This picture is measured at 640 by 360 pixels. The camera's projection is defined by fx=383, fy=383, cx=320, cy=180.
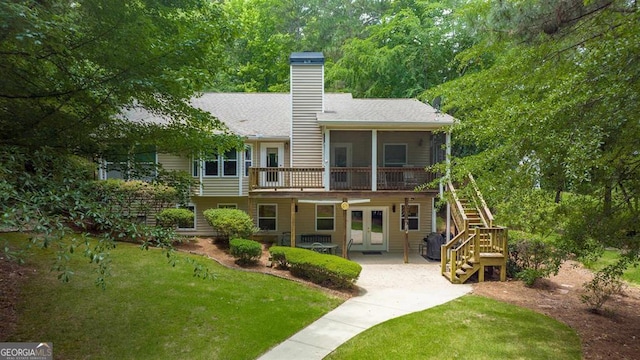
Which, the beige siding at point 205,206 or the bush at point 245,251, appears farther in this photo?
the beige siding at point 205,206

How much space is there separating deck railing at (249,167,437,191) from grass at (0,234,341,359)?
5.04 meters

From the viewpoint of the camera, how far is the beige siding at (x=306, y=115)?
1661cm

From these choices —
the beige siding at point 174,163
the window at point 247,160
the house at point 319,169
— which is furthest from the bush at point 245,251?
the beige siding at point 174,163

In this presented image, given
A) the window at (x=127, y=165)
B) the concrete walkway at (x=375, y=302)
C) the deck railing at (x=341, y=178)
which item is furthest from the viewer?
the deck railing at (x=341, y=178)

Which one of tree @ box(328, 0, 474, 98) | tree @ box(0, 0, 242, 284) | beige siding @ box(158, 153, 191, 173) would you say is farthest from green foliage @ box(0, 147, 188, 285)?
tree @ box(328, 0, 474, 98)

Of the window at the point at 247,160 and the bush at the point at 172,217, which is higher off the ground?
the window at the point at 247,160

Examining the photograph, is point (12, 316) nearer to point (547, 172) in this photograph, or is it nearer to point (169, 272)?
point (169, 272)

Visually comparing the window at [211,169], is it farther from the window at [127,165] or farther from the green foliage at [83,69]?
the green foliage at [83,69]

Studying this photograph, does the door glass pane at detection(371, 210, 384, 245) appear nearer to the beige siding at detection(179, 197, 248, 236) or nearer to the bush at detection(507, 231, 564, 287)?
the bush at detection(507, 231, 564, 287)

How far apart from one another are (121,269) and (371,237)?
391 inches

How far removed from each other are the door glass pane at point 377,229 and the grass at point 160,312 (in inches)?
276

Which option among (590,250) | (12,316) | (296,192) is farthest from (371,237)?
(12,316)

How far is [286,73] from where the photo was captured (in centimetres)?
2914

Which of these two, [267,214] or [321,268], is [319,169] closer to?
[267,214]
